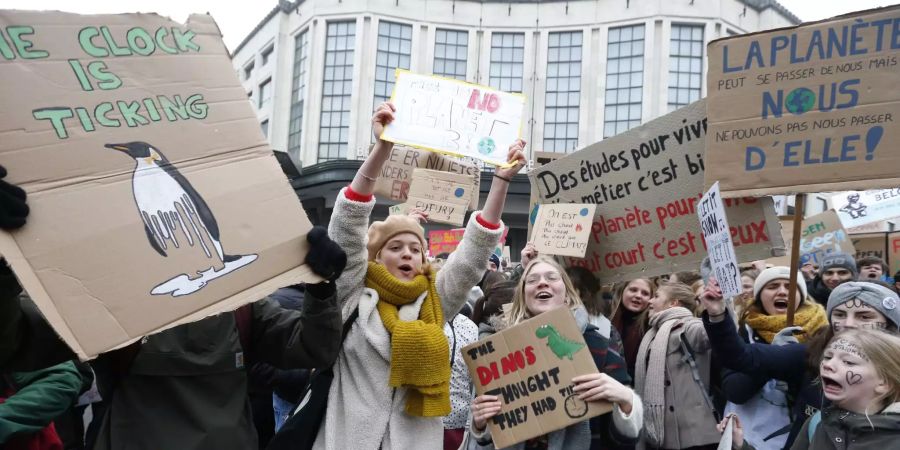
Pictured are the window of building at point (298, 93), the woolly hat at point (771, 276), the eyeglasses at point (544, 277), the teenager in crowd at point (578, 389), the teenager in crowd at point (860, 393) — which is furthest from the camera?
the window of building at point (298, 93)

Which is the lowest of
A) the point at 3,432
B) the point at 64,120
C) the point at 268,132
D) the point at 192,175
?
the point at 3,432

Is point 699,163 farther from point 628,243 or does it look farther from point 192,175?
point 192,175

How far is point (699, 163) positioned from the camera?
379 cm

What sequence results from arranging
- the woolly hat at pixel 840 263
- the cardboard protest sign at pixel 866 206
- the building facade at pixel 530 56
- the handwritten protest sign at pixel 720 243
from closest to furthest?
the handwritten protest sign at pixel 720 243 < the woolly hat at pixel 840 263 < the cardboard protest sign at pixel 866 206 < the building facade at pixel 530 56

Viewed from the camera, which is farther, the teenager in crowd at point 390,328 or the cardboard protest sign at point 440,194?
the cardboard protest sign at point 440,194

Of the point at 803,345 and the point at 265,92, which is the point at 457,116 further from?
the point at 265,92

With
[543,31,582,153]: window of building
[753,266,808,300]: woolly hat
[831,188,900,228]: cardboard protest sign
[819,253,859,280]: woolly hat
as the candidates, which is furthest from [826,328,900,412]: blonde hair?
[543,31,582,153]: window of building

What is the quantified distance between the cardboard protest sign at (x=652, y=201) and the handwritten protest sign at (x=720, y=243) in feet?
1.41

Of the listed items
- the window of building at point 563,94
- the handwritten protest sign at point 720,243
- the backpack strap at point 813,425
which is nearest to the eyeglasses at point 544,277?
the handwritten protest sign at point 720,243

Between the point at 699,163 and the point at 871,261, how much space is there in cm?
402

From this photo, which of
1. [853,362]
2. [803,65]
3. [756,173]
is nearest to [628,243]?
[756,173]

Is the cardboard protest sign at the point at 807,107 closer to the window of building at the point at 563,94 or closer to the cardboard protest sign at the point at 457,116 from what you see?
the cardboard protest sign at the point at 457,116

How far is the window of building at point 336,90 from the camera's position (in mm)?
30734

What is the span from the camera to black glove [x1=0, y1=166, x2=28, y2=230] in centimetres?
172
